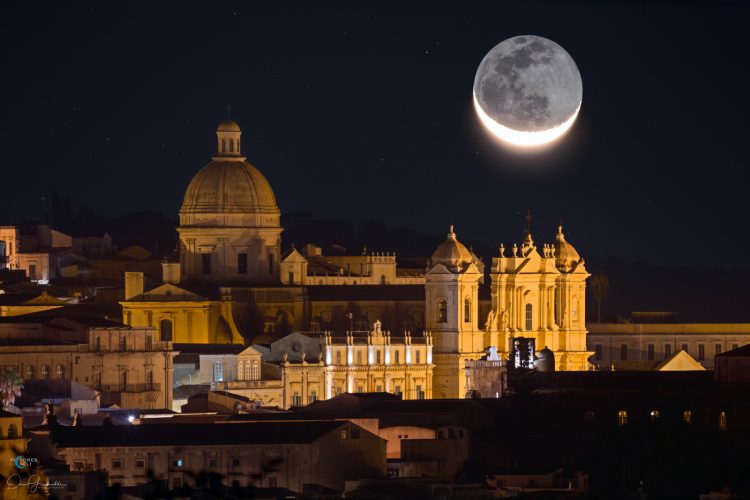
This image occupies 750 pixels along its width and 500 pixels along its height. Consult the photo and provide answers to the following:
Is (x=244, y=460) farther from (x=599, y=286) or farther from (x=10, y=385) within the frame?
(x=599, y=286)

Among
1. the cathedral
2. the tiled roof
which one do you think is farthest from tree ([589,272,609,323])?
the tiled roof

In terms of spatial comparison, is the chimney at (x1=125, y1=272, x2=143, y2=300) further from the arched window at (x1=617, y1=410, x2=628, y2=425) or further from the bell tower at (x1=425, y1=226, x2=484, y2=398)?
the arched window at (x1=617, y1=410, x2=628, y2=425)

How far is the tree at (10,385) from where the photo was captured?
7606 cm

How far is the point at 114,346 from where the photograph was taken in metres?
83.7

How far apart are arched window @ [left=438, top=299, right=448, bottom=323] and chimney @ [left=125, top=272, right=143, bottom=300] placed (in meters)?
8.16

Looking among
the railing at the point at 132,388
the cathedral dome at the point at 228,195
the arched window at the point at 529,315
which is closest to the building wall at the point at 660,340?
the arched window at the point at 529,315

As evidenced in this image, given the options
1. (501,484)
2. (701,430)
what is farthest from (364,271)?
(501,484)

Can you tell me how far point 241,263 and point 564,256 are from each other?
8.51 m

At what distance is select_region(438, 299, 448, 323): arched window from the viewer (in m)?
92.2

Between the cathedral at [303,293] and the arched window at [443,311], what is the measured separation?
2 centimetres

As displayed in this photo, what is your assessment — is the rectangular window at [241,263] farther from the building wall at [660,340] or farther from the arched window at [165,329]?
the building wall at [660,340]

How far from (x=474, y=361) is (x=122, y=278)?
2035 centimetres

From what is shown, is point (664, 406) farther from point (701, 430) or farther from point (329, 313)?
point (329, 313)

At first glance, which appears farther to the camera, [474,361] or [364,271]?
[364,271]
